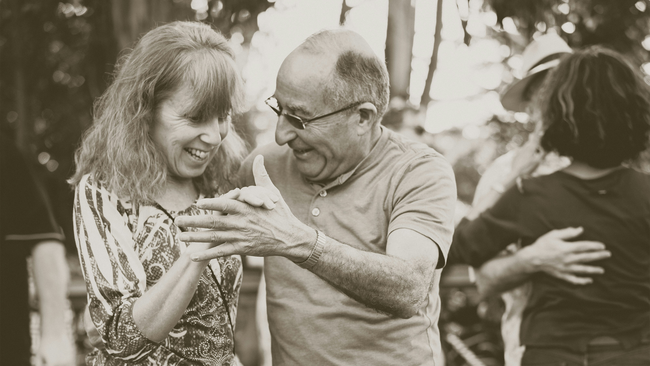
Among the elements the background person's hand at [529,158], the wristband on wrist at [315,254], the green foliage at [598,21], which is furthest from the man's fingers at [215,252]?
the green foliage at [598,21]

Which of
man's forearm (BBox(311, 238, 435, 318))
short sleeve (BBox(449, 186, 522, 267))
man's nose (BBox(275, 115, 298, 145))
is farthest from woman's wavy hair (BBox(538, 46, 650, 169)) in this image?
man's nose (BBox(275, 115, 298, 145))

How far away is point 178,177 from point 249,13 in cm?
261

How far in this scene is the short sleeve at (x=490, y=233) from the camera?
112 inches

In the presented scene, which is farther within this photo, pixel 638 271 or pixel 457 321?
pixel 457 321

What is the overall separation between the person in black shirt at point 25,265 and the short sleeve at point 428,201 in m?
1.52

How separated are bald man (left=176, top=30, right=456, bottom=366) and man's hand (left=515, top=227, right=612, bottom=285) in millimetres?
444

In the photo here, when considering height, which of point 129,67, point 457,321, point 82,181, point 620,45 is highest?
point 129,67

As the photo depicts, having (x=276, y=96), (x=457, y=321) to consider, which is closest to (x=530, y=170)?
(x=276, y=96)

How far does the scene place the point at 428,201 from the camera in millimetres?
2398

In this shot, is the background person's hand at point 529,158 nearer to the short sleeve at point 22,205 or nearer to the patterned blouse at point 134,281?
the patterned blouse at point 134,281

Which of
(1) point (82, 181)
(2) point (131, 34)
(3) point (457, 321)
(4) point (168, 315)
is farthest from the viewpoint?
(3) point (457, 321)

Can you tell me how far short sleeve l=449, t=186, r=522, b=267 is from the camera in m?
2.84

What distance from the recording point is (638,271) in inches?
107

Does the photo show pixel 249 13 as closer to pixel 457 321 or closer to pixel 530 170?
pixel 530 170
